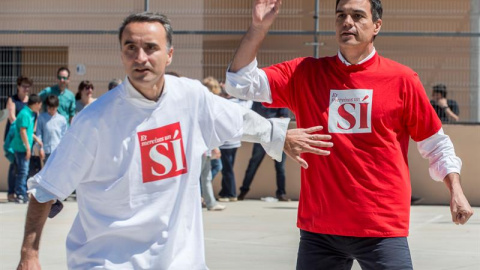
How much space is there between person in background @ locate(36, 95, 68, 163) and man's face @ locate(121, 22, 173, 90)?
32.5ft

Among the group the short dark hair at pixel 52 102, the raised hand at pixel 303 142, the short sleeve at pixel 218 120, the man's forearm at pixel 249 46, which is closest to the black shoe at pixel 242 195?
the short dark hair at pixel 52 102

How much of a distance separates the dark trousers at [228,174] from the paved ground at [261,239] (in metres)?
0.58

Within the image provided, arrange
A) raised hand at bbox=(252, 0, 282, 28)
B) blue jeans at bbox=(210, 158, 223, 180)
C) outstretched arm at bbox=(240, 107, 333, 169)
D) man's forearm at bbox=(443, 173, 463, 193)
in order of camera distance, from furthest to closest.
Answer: blue jeans at bbox=(210, 158, 223, 180), man's forearm at bbox=(443, 173, 463, 193), raised hand at bbox=(252, 0, 282, 28), outstretched arm at bbox=(240, 107, 333, 169)

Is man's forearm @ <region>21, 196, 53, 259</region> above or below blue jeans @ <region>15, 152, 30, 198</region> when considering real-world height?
above

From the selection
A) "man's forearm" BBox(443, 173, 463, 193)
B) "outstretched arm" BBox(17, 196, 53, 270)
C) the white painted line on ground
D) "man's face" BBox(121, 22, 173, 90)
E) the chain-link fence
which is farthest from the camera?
the chain-link fence


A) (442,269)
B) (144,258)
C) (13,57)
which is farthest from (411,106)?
(13,57)

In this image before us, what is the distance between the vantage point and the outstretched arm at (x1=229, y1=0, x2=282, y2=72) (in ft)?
14.5

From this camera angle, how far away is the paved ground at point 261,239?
8.41 m

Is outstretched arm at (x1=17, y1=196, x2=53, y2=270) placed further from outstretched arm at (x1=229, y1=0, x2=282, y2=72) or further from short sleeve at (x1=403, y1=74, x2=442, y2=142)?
short sleeve at (x1=403, y1=74, x2=442, y2=142)

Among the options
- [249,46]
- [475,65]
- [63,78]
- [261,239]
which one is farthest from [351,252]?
[63,78]

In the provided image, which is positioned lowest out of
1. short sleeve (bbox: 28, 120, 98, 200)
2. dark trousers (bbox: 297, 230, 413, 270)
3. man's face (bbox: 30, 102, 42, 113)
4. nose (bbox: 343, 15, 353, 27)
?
man's face (bbox: 30, 102, 42, 113)

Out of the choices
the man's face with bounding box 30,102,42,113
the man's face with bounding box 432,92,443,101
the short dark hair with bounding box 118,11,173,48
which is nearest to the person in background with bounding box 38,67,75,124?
the man's face with bounding box 30,102,42,113

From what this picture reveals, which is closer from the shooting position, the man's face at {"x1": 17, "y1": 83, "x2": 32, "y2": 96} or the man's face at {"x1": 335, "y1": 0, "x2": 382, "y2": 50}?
the man's face at {"x1": 335, "y1": 0, "x2": 382, "y2": 50}

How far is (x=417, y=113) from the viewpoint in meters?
4.61
